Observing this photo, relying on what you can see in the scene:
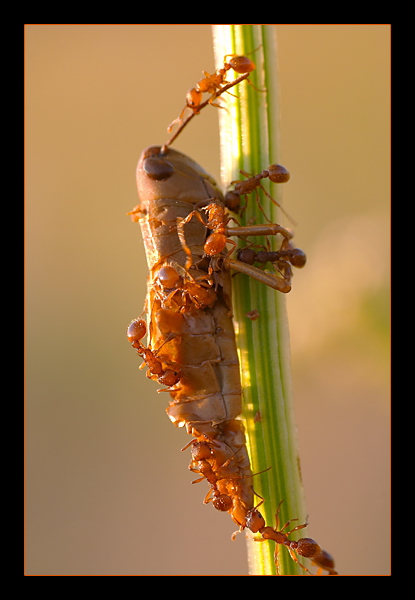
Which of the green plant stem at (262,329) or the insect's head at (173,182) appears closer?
the green plant stem at (262,329)

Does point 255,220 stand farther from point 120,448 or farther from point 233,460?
point 120,448

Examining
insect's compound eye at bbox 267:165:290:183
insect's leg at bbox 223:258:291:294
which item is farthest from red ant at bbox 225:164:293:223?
insect's leg at bbox 223:258:291:294

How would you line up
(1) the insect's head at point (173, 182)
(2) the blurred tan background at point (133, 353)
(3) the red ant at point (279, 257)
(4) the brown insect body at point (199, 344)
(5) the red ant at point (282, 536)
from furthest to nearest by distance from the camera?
(2) the blurred tan background at point (133, 353) → (1) the insect's head at point (173, 182) → (3) the red ant at point (279, 257) → (4) the brown insect body at point (199, 344) → (5) the red ant at point (282, 536)

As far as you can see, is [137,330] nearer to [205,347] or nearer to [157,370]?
[157,370]

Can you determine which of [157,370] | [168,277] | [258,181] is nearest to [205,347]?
[157,370]

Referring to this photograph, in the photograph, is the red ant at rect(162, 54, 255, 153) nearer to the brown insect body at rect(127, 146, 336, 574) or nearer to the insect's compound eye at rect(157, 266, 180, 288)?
the brown insect body at rect(127, 146, 336, 574)

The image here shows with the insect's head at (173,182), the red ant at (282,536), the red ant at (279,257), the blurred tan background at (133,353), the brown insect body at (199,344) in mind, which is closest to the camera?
the red ant at (282,536)

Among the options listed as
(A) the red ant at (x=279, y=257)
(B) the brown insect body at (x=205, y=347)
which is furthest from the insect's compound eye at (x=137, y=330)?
Result: (A) the red ant at (x=279, y=257)

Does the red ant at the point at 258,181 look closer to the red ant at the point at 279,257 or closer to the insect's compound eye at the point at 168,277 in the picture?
the red ant at the point at 279,257

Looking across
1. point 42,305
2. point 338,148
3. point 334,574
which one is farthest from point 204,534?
point 338,148
